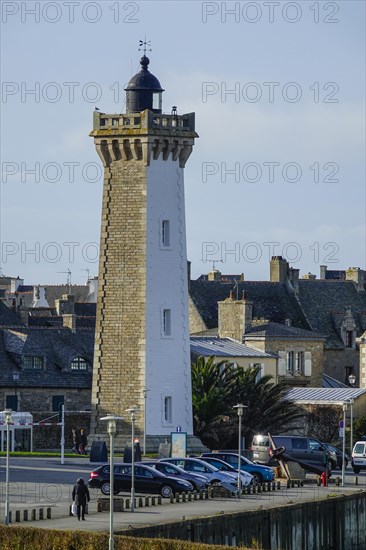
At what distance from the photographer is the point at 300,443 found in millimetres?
73062

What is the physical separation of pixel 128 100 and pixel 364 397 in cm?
2204

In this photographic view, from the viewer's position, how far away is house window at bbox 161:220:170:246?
77.7 m

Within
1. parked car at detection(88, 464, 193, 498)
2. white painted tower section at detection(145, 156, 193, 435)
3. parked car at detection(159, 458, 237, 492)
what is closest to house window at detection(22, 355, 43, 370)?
white painted tower section at detection(145, 156, 193, 435)

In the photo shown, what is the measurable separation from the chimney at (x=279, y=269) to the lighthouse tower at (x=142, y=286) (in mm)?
38503

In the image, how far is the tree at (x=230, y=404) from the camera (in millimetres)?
83000

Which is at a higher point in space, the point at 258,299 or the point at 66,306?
the point at 258,299

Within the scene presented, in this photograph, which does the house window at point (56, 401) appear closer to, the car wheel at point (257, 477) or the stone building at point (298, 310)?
the stone building at point (298, 310)

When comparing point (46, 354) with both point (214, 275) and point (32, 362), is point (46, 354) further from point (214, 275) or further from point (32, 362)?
point (214, 275)

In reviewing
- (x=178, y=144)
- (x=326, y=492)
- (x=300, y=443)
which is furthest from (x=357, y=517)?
(x=178, y=144)

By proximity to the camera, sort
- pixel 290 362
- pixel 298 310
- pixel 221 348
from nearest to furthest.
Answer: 1. pixel 221 348
2. pixel 290 362
3. pixel 298 310

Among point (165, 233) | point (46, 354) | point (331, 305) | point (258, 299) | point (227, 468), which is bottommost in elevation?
point (227, 468)

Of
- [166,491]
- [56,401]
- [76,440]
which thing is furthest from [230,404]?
[166,491]

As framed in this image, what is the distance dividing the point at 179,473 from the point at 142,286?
55.3 feet

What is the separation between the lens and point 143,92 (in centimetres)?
7988
